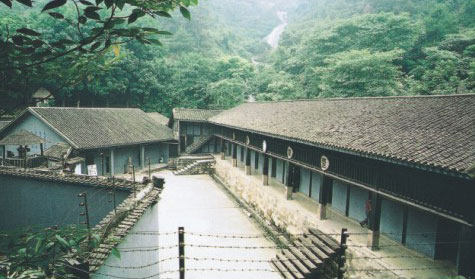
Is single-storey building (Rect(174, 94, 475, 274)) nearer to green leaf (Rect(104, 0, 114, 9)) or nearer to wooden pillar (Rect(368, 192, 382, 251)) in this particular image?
wooden pillar (Rect(368, 192, 382, 251))

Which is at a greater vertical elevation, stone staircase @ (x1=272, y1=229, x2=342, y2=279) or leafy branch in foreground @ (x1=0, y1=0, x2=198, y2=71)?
leafy branch in foreground @ (x1=0, y1=0, x2=198, y2=71)

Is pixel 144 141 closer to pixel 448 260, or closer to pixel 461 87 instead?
pixel 448 260

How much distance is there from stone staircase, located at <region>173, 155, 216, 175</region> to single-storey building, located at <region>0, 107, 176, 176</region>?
3223 millimetres

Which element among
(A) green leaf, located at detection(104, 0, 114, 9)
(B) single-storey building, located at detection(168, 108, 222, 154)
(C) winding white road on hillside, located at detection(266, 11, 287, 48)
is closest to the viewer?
(A) green leaf, located at detection(104, 0, 114, 9)

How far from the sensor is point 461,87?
2411cm

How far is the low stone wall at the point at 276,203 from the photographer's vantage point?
14.2 meters

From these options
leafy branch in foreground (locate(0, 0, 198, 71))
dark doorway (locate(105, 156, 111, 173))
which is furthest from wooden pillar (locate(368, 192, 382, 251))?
dark doorway (locate(105, 156, 111, 173))

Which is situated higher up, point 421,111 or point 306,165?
point 421,111

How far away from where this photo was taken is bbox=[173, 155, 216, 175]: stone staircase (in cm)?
2977

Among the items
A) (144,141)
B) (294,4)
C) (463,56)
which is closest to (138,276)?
(144,141)

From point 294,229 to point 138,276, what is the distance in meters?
8.57

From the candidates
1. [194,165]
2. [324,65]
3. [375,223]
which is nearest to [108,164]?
[194,165]

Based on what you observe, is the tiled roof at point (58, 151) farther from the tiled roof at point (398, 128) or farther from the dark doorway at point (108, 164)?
the tiled roof at point (398, 128)

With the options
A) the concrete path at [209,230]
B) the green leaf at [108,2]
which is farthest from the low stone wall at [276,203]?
the green leaf at [108,2]
